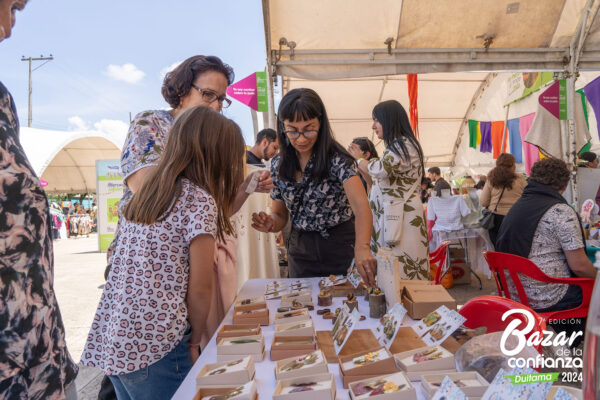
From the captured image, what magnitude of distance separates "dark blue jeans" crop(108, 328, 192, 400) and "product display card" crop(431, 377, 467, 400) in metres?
0.77

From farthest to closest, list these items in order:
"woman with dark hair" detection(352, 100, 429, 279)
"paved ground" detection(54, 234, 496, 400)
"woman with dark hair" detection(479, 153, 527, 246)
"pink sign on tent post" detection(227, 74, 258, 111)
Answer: "woman with dark hair" detection(479, 153, 527, 246) → "pink sign on tent post" detection(227, 74, 258, 111) → "paved ground" detection(54, 234, 496, 400) → "woman with dark hair" detection(352, 100, 429, 279)

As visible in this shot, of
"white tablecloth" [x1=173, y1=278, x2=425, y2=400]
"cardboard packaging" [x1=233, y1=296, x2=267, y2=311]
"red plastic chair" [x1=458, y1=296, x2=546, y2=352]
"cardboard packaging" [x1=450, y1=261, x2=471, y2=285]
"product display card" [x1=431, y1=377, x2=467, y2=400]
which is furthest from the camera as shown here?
"cardboard packaging" [x1=450, y1=261, x2=471, y2=285]

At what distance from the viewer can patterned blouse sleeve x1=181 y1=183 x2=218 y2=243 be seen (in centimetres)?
110

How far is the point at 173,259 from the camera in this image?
112 cm

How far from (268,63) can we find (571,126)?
341 centimetres

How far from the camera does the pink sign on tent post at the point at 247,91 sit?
14.2 feet

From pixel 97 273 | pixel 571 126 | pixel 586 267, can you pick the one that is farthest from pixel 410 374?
pixel 97 273

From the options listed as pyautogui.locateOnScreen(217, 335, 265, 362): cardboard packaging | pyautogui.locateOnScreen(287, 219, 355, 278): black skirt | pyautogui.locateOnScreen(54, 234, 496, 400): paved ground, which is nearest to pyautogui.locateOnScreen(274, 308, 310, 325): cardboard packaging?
pyautogui.locateOnScreen(217, 335, 265, 362): cardboard packaging

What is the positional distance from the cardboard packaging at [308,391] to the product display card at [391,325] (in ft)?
0.84

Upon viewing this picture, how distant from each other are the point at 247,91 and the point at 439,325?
12.5 ft

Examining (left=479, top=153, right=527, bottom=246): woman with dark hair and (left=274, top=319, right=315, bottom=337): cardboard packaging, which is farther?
(left=479, top=153, right=527, bottom=246): woman with dark hair

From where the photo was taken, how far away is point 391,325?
1056 mm

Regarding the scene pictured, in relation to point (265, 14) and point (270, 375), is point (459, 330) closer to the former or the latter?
point (270, 375)

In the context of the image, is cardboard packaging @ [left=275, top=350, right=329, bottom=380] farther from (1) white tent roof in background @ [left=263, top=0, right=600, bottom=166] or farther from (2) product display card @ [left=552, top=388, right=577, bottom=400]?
(1) white tent roof in background @ [left=263, top=0, right=600, bottom=166]
